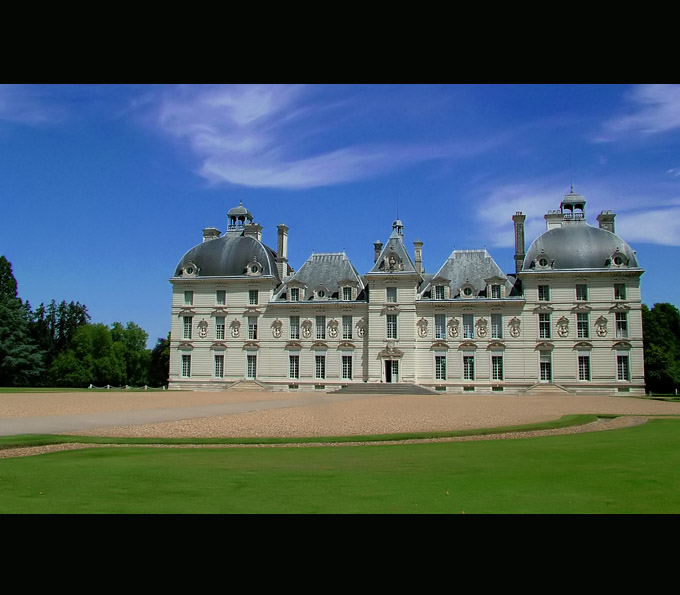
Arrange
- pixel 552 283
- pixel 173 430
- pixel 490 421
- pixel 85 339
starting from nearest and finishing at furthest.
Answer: pixel 173 430 → pixel 490 421 → pixel 552 283 → pixel 85 339

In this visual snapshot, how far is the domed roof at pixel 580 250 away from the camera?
50344 millimetres

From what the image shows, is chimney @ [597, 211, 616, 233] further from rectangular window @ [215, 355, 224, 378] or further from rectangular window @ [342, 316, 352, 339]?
rectangular window @ [215, 355, 224, 378]

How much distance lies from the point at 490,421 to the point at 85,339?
5706 cm

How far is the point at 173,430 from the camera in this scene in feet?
55.0

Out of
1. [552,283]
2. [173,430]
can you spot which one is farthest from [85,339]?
[173,430]

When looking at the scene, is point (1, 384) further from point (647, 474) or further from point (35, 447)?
point (647, 474)

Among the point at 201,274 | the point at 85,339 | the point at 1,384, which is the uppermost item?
the point at 201,274

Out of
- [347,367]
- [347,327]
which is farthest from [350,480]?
[347,327]

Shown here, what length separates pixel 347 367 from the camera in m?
52.8

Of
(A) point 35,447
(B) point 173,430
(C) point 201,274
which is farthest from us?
(C) point 201,274

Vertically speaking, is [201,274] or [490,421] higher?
[201,274]

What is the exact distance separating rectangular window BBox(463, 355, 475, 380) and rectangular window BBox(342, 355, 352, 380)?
9.01 m

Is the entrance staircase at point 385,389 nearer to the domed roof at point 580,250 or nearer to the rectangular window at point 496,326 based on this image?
the rectangular window at point 496,326

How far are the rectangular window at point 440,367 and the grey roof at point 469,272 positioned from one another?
16.4 feet
